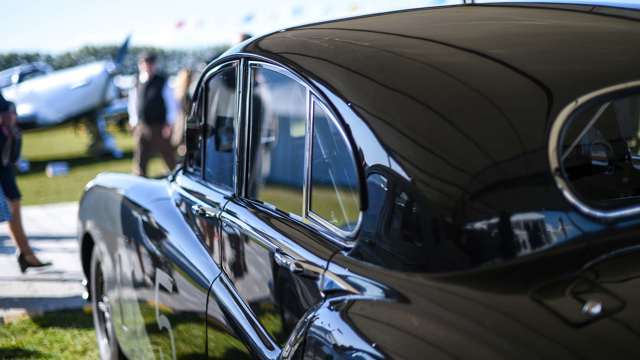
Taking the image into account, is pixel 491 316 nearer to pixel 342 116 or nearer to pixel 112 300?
pixel 342 116

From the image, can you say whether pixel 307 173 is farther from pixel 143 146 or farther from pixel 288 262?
pixel 143 146

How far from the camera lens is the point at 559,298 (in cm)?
169

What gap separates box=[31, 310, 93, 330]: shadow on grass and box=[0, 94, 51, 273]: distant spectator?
35.1 inches

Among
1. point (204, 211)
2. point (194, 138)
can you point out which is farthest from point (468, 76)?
point (194, 138)

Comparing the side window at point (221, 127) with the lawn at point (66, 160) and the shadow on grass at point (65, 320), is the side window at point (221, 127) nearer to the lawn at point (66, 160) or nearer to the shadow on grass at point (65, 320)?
the shadow on grass at point (65, 320)

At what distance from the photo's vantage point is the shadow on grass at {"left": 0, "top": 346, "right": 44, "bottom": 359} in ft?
14.8

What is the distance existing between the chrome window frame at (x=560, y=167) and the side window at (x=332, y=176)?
1.69ft

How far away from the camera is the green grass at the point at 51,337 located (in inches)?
180

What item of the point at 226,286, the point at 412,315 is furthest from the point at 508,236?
the point at 226,286

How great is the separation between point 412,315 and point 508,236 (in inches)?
11.9

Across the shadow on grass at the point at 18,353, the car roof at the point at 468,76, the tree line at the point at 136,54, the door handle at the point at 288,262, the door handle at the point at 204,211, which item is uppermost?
the car roof at the point at 468,76

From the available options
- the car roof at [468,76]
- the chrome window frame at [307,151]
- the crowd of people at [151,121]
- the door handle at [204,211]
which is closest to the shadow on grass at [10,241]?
the crowd of people at [151,121]

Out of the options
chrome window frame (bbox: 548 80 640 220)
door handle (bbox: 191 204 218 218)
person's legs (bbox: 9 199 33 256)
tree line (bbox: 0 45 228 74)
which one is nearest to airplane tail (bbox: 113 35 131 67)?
tree line (bbox: 0 45 228 74)

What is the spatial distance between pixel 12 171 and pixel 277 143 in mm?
3279
